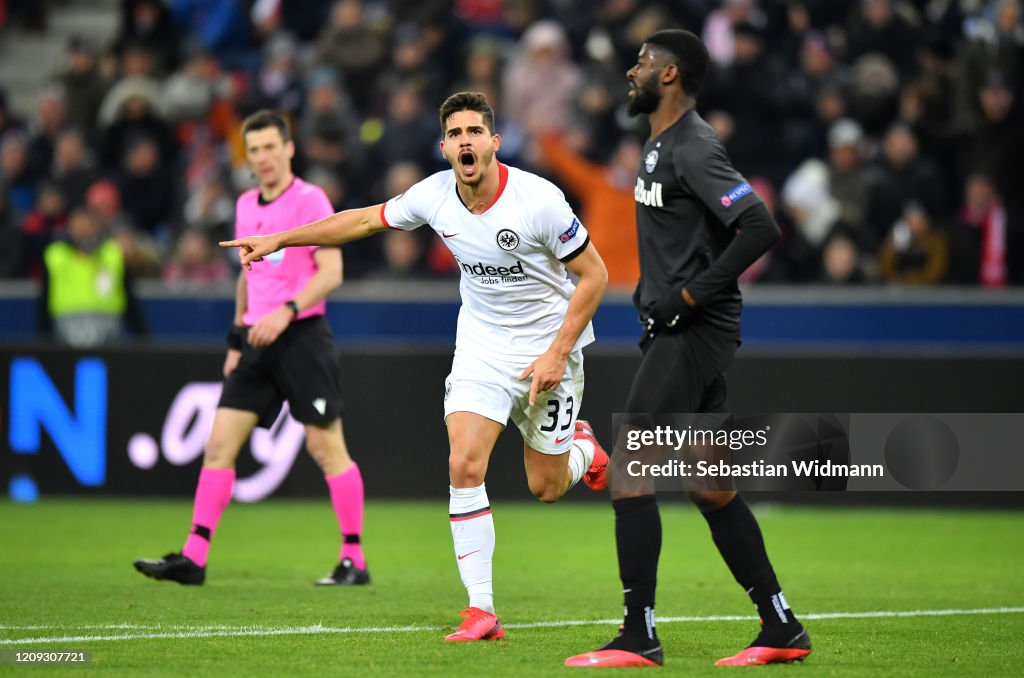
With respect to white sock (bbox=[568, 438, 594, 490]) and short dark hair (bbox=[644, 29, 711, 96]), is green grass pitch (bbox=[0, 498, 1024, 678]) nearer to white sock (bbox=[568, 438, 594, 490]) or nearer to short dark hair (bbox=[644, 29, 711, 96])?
white sock (bbox=[568, 438, 594, 490])

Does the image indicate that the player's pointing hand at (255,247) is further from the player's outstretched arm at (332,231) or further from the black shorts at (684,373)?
the black shorts at (684,373)

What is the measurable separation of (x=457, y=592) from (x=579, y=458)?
1.33 metres

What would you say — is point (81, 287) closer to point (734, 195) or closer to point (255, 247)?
point (255, 247)

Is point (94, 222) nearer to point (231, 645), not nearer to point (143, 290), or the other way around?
point (143, 290)

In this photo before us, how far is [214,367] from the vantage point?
13578 millimetres

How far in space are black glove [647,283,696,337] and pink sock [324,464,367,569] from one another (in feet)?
10.8

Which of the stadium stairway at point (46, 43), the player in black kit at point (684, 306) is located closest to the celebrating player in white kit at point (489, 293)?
the player in black kit at point (684, 306)

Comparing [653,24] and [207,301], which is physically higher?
[653,24]

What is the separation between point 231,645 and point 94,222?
8.68 m

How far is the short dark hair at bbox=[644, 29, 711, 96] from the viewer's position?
6.77 metres

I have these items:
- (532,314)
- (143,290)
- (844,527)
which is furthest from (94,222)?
(532,314)

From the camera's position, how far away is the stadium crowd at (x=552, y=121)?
15398mm

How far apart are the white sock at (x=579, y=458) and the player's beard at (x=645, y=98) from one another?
1845mm

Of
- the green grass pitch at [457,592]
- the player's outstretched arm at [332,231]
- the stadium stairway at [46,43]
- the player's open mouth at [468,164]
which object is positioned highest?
the stadium stairway at [46,43]
